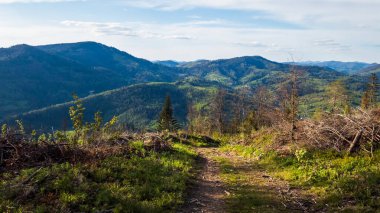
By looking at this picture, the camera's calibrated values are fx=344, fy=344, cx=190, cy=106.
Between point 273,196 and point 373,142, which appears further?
point 373,142

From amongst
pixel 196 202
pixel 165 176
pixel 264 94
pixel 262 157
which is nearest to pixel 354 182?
pixel 196 202

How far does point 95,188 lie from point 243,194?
605 cm

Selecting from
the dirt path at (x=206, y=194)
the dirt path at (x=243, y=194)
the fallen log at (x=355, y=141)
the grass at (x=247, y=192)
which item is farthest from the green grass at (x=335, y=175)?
the dirt path at (x=206, y=194)

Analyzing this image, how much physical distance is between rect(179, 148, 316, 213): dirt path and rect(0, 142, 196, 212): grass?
85 centimetres

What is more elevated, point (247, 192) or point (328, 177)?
point (328, 177)

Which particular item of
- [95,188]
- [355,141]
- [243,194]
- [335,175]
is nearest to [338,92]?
[355,141]

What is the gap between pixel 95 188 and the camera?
40.8ft

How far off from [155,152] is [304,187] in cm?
964

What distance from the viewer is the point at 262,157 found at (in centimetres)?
2298

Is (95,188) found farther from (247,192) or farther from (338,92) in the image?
(338,92)

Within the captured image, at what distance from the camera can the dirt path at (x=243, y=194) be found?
12.5 metres

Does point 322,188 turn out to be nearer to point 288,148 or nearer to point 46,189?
point 288,148

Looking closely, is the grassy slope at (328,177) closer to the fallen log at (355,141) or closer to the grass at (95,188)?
the fallen log at (355,141)

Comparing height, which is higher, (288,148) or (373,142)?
(373,142)
